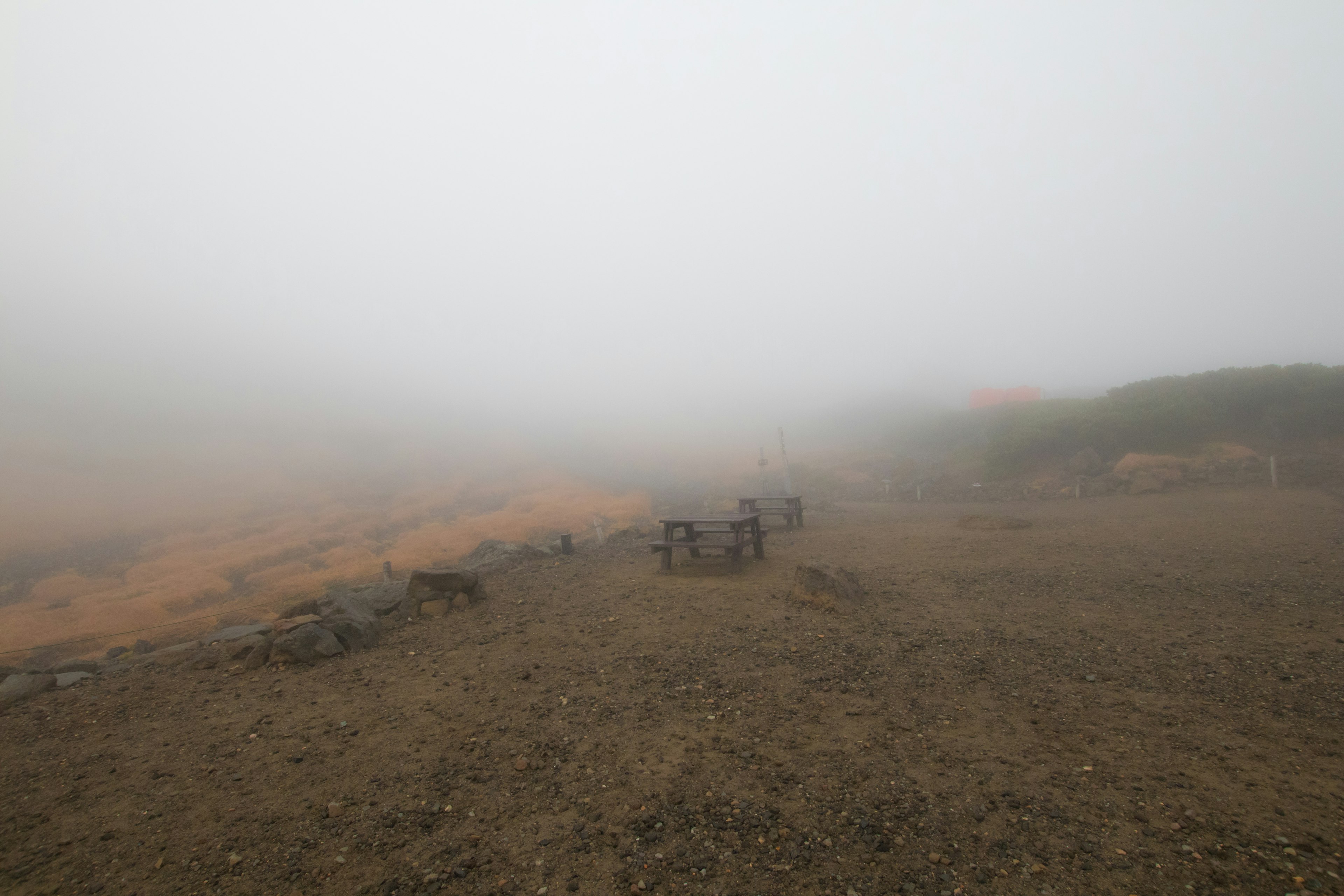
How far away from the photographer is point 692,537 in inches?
449

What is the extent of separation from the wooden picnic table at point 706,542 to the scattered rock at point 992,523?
6058 mm

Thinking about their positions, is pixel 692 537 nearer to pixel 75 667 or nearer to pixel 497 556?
pixel 497 556

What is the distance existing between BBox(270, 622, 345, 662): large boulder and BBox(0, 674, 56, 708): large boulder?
6.93ft

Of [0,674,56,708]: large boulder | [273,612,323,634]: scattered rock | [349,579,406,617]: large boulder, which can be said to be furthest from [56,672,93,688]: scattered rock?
[349,579,406,617]: large boulder

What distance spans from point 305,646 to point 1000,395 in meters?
55.8

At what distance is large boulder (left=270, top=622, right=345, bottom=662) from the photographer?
6652 millimetres

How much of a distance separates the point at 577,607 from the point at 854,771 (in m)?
5.45

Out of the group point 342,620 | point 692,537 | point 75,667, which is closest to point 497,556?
point 692,537

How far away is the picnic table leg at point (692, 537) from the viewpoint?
1128 centimetres

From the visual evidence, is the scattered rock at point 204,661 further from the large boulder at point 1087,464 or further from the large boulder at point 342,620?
the large boulder at point 1087,464

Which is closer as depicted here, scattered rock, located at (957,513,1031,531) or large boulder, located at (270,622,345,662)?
large boulder, located at (270,622,345,662)

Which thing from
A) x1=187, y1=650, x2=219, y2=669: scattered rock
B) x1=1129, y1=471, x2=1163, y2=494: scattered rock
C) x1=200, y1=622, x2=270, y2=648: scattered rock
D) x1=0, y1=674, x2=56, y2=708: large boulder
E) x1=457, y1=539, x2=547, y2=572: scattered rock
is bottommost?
x1=1129, y1=471, x2=1163, y2=494: scattered rock

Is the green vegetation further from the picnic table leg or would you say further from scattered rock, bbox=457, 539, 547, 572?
scattered rock, bbox=457, 539, 547, 572

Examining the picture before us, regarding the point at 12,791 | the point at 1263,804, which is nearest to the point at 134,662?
the point at 12,791
